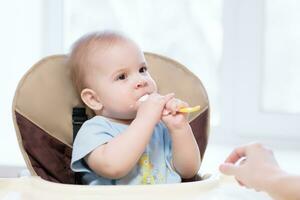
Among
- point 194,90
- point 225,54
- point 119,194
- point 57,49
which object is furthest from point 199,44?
point 119,194

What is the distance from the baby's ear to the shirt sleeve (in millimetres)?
48

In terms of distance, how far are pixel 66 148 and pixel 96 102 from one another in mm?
126

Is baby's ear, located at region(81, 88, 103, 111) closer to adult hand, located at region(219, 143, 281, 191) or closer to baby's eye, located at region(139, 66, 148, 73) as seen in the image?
baby's eye, located at region(139, 66, 148, 73)

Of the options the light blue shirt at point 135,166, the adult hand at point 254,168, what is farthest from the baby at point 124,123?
the adult hand at point 254,168

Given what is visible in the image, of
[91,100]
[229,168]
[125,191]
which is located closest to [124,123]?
[91,100]

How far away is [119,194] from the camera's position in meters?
0.99

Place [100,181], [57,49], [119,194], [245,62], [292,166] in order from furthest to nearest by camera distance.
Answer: [57,49]
[245,62]
[292,166]
[100,181]
[119,194]

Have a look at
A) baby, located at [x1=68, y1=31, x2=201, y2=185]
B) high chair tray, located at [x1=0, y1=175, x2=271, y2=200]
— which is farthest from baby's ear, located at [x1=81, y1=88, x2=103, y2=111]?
high chair tray, located at [x1=0, y1=175, x2=271, y2=200]

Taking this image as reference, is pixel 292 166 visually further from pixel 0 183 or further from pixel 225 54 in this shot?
pixel 0 183

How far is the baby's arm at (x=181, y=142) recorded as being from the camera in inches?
43.5

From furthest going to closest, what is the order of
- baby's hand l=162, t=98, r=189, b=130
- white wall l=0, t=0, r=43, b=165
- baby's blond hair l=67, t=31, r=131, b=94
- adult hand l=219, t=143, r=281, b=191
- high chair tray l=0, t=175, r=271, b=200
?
white wall l=0, t=0, r=43, b=165, baby's blond hair l=67, t=31, r=131, b=94, baby's hand l=162, t=98, r=189, b=130, high chair tray l=0, t=175, r=271, b=200, adult hand l=219, t=143, r=281, b=191

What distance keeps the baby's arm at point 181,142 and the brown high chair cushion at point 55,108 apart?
0.35 feet

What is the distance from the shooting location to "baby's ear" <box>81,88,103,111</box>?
47.7 inches

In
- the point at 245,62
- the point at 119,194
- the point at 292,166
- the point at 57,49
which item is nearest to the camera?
the point at 119,194
